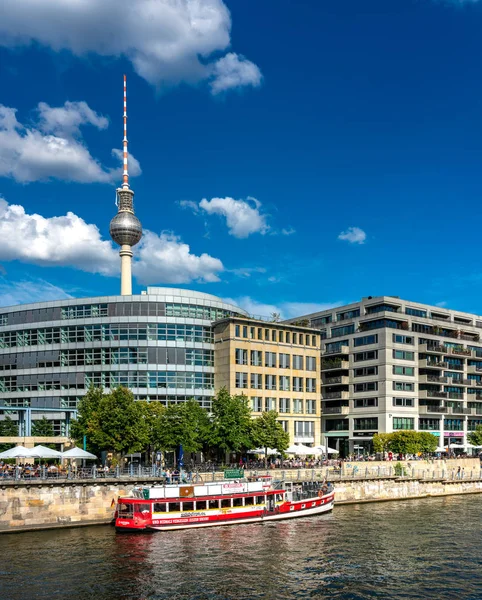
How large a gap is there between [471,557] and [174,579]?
804 inches

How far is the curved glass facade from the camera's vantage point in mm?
95062

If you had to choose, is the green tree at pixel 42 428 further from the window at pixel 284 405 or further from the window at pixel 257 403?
the window at pixel 284 405

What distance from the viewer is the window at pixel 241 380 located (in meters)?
98.3

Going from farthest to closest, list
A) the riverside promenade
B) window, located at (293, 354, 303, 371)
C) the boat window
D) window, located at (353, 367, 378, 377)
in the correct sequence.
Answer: window, located at (353, 367, 378, 377), window, located at (293, 354, 303, 371), the riverside promenade, the boat window

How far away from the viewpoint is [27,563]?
145 feet

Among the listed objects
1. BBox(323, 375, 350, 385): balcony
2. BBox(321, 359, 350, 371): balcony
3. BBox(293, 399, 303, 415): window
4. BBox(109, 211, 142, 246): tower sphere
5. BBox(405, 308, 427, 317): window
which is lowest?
BBox(293, 399, 303, 415): window

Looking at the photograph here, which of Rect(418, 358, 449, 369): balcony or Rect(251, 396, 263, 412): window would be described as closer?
Rect(251, 396, 263, 412): window

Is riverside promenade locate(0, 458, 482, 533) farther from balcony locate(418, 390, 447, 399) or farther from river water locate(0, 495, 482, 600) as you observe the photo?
balcony locate(418, 390, 447, 399)

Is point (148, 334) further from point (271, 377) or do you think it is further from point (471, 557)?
point (471, 557)

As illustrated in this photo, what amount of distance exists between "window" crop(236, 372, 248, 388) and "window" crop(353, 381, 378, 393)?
920 inches

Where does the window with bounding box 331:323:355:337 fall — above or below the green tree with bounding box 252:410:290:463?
above

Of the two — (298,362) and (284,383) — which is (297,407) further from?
(298,362)

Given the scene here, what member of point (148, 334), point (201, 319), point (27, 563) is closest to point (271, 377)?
point (201, 319)

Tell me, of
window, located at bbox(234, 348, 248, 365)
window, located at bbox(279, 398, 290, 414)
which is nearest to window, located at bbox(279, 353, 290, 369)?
window, located at bbox(279, 398, 290, 414)
